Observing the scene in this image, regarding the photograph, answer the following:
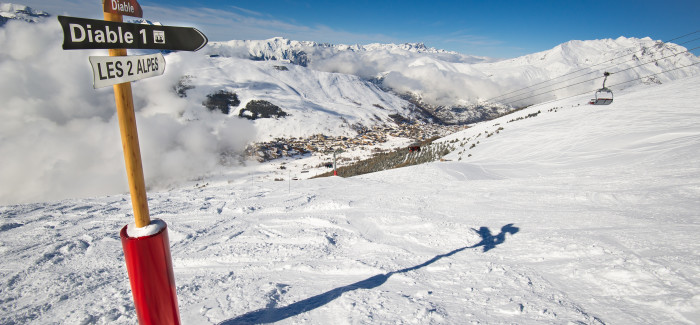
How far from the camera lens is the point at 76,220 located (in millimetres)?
6895

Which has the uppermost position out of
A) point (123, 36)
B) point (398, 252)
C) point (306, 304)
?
point (123, 36)

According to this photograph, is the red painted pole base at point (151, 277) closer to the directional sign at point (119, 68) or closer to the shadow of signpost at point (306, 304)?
the shadow of signpost at point (306, 304)

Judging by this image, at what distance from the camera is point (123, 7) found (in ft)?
7.50

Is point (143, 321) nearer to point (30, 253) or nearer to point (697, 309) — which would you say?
point (30, 253)

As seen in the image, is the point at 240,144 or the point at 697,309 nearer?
the point at 697,309

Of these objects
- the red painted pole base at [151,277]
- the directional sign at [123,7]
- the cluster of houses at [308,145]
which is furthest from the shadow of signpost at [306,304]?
the cluster of houses at [308,145]

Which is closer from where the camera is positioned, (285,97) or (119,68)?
(119,68)

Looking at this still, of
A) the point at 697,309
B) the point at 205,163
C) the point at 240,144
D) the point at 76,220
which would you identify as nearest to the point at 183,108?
the point at 240,144

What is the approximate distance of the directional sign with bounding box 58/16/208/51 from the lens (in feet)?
6.37

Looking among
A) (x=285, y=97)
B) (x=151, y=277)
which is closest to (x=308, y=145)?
(x=285, y=97)

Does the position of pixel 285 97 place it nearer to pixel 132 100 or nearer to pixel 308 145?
pixel 308 145

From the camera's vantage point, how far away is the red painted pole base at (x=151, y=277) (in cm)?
242

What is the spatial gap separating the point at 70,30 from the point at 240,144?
11478 cm

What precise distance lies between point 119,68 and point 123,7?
0.52 m
